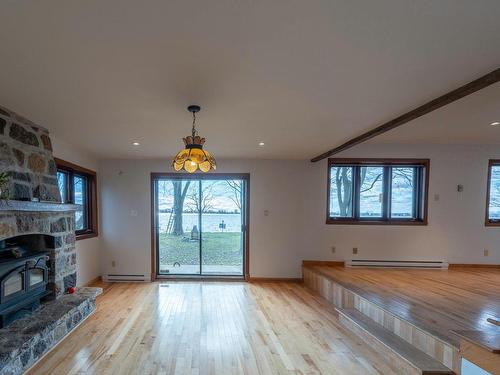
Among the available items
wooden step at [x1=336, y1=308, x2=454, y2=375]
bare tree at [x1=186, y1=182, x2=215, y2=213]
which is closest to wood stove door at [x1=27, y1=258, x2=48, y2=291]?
bare tree at [x1=186, y1=182, x2=215, y2=213]

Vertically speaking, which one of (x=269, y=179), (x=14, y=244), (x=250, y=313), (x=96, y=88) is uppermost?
(x=96, y=88)

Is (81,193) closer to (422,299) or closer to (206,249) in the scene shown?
(206,249)

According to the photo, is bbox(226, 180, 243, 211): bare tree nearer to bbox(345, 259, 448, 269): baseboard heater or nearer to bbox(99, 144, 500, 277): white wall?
bbox(99, 144, 500, 277): white wall

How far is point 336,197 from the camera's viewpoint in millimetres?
5008

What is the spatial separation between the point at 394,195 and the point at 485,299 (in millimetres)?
2132

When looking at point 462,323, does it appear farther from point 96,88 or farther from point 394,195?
point 96,88

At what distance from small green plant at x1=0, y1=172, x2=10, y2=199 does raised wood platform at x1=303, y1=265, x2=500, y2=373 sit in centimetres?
395

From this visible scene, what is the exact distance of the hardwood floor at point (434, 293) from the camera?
8.13 ft

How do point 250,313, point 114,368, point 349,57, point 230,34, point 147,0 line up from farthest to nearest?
point 250,313
point 114,368
point 349,57
point 230,34
point 147,0

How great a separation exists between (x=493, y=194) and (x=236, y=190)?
15.7 ft

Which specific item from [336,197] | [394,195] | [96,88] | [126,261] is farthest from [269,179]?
[96,88]

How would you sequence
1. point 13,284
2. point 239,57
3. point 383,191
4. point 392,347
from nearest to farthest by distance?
point 239,57
point 392,347
point 13,284
point 383,191

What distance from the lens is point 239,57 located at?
5.45 ft

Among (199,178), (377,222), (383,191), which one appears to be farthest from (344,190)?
(199,178)
